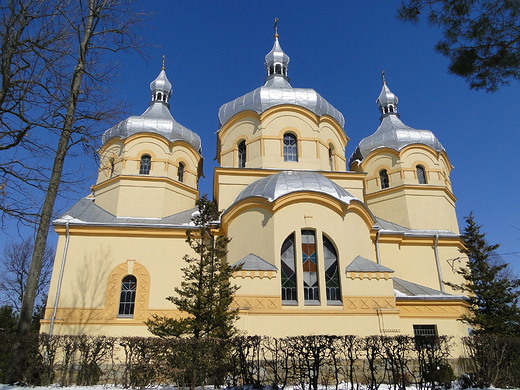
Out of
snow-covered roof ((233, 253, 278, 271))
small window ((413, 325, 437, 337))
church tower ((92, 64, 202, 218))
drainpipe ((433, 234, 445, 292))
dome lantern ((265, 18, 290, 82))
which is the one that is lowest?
small window ((413, 325, 437, 337))

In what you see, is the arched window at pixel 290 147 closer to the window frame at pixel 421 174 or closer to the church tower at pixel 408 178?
the church tower at pixel 408 178

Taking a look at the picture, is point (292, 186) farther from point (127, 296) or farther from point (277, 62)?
point (277, 62)

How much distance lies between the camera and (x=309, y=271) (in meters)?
12.5

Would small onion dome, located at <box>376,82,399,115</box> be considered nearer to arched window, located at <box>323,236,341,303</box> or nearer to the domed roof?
the domed roof

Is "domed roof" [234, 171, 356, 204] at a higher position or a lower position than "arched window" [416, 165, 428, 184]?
lower

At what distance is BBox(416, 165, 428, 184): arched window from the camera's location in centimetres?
1889

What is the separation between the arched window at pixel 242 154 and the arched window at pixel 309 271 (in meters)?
5.79

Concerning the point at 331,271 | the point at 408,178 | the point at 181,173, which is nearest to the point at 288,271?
the point at 331,271

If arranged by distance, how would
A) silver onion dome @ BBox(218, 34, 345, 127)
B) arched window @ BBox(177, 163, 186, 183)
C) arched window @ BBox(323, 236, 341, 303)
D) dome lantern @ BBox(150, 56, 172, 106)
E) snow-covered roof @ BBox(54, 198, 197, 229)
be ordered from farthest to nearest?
dome lantern @ BBox(150, 56, 172, 106)
arched window @ BBox(177, 163, 186, 183)
silver onion dome @ BBox(218, 34, 345, 127)
snow-covered roof @ BBox(54, 198, 197, 229)
arched window @ BBox(323, 236, 341, 303)

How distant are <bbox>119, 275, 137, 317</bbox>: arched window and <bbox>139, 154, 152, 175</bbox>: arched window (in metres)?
5.02

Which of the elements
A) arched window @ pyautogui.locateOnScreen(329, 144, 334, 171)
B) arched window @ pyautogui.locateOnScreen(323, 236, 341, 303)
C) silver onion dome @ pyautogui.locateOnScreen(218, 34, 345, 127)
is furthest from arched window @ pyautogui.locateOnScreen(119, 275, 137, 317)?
arched window @ pyautogui.locateOnScreen(329, 144, 334, 171)

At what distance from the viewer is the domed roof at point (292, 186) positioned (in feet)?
43.3

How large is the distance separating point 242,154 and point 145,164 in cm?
430

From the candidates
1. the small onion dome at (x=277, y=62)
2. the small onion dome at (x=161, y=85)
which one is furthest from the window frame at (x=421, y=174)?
the small onion dome at (x=161, y=85)
